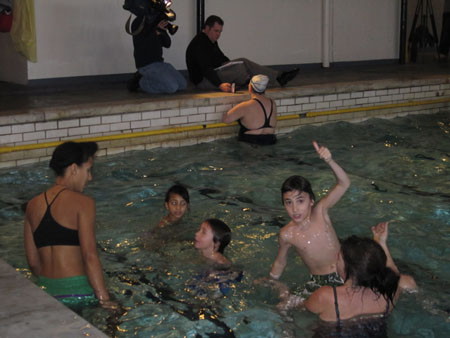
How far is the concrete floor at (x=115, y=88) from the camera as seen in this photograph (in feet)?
30.6

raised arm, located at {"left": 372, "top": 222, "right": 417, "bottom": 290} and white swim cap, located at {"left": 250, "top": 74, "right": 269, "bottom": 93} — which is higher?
white swim cap, located at {"left": 250, "top": 74, "right": 269, "bottom": 93}

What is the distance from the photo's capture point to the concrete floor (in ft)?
30.6

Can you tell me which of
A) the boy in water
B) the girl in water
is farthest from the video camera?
the boy in water

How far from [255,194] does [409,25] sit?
1346 centimetres

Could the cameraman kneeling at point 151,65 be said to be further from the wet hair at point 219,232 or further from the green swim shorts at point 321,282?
the green swim shorts at point 321,282

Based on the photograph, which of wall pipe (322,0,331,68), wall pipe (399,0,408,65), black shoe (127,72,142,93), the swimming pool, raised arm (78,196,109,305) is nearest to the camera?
raised arm (78,196,109,305)

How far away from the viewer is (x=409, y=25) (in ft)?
63.5

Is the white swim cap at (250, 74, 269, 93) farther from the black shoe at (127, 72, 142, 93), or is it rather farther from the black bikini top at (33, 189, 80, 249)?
the black bikini top at (33, 189, 80, 249)

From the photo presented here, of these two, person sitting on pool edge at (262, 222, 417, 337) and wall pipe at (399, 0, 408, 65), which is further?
wall pipe at (399, 0, 408, 65)

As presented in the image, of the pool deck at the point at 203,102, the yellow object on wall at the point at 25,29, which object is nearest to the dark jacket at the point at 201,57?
the pool deck at the point at 203,102

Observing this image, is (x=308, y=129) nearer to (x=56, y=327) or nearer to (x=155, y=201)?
(x=155, y=201)

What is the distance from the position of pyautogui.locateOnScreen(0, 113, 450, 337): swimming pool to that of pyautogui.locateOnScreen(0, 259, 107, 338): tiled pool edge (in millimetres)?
499

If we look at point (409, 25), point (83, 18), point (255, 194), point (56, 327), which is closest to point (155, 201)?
point (255, 194)

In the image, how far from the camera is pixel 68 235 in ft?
13.5
